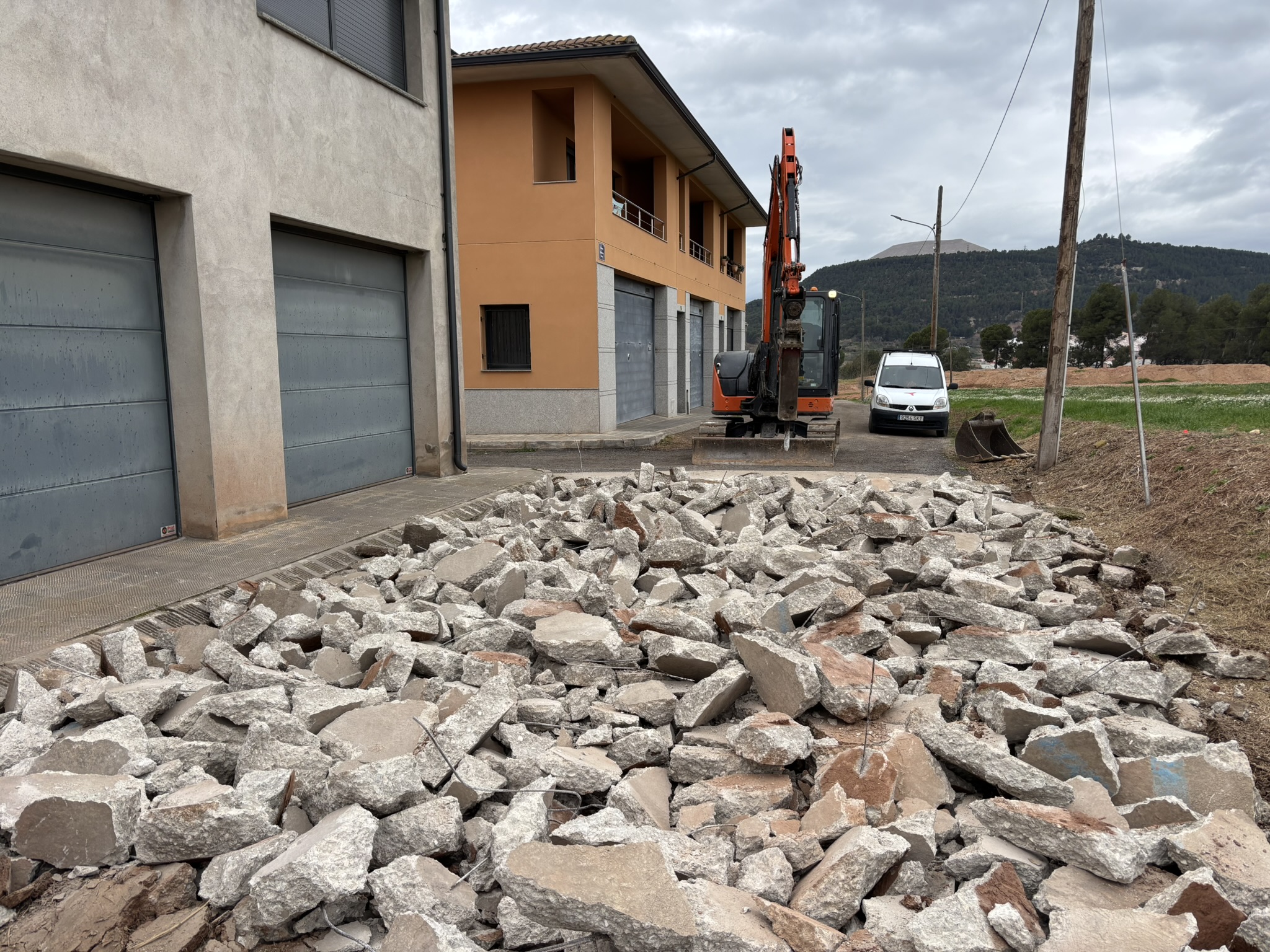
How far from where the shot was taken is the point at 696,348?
2816cm

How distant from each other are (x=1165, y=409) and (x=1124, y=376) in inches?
1424

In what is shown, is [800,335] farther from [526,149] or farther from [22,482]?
[22,482]

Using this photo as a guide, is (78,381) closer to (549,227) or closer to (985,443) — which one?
(549,227)

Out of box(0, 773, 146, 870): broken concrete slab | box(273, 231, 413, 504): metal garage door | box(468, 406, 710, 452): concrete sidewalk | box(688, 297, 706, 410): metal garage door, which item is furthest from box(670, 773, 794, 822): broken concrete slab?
box(688, 297, 706, 410): metal garage door

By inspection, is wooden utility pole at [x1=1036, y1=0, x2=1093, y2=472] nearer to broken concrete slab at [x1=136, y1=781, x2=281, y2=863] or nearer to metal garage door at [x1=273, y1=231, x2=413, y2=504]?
metal garage door at [x1=273, y1=231, x2=413, y2=504]

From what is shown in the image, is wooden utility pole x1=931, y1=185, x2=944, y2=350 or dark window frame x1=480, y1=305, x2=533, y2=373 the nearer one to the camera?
dark window frame x1=480, y1=305, x2=533, y2=373

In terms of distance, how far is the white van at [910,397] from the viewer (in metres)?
19.1

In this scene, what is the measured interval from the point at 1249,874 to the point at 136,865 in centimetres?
347

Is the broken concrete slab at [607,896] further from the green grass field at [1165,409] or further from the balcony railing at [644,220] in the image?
the balcony railing at [644,220]

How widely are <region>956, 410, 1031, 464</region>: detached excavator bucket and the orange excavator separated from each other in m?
2.27

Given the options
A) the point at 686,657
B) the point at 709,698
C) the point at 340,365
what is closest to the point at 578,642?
the point at 686,657

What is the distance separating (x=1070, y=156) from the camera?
11617 millimetres

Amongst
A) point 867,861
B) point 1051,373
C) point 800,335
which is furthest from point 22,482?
point 1051,373

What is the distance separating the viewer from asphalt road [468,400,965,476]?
43.9 ft
